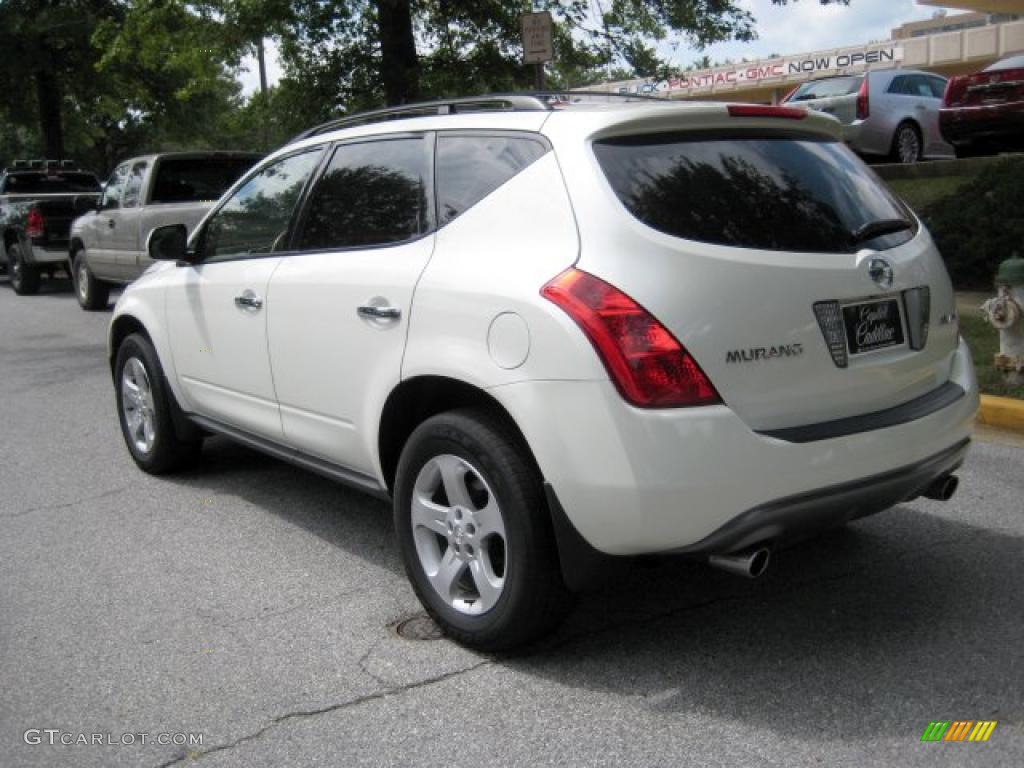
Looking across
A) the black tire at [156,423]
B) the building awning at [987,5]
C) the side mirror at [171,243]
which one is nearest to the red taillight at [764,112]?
the side mirror at [171,243]

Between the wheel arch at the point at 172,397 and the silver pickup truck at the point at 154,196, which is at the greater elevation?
the silver pickup truck at the point at 154,196

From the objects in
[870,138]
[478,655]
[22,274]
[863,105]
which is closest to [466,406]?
[478,655]

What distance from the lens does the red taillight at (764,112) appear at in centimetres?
378

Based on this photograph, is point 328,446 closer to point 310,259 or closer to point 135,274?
point 310,259

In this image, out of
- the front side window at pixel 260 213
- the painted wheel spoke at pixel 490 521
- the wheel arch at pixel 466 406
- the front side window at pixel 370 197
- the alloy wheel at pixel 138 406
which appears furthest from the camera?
the alloy wheel at pixel 138 406

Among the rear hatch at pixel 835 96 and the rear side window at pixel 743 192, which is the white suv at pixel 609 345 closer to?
the rear side window at pixel 743 192

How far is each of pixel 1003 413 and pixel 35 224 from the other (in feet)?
48.7

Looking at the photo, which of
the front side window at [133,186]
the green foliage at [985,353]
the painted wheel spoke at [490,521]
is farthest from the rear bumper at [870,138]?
the painted wheel spoke at [490,521]

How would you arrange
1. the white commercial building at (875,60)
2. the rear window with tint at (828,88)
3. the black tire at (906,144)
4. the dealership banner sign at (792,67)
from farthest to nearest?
the dealership banner sign at (792,67), the white commercial building at (875,60), the rear window with tint at (828,88), the black tire at (906,144)

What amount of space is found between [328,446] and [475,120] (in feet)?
4.57

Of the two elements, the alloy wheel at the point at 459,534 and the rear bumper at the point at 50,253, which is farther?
the rear bumper at the point at 50,253

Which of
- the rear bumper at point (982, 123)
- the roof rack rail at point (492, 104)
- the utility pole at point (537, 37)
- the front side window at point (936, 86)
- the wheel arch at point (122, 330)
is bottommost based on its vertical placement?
the wheel arch at point (122, 330)

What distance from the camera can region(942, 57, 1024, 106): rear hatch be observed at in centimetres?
1413

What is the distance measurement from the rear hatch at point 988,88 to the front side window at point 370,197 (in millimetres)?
12044
